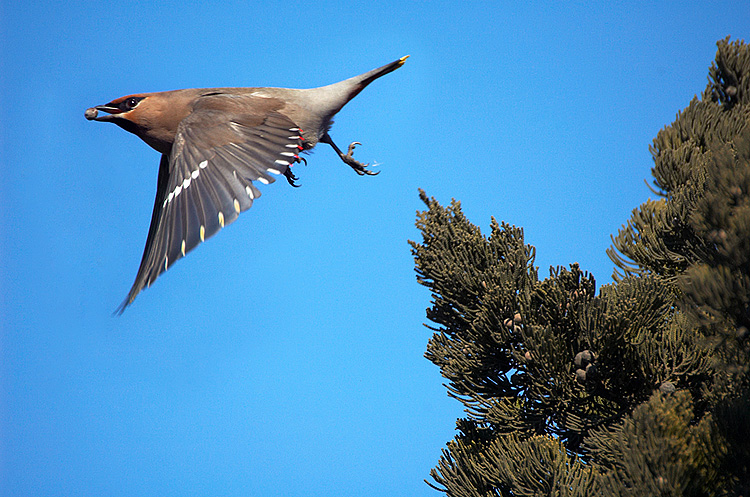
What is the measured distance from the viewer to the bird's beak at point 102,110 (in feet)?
9.86

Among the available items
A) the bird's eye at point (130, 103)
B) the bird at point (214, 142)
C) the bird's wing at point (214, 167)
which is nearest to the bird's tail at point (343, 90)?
the bird at point (214, 142)

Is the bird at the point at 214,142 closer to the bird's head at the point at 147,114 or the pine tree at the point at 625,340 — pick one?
the bird's head at the point at 147,114

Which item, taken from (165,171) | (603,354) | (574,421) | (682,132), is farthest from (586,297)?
(165,171)

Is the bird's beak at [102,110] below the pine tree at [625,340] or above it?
above

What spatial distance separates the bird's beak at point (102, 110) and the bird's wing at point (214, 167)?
1.45 ft

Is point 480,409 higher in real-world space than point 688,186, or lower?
lower

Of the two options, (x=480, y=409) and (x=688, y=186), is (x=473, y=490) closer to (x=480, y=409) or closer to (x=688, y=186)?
(x=480, y=409)

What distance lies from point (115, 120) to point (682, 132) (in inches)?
107

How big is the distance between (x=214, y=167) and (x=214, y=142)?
0.19 m

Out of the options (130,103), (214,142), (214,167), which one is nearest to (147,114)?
(130,103)

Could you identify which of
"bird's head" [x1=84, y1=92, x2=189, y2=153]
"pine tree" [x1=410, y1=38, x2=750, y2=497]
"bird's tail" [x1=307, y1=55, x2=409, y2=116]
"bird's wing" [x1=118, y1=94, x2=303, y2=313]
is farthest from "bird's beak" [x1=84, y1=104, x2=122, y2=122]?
"pine tree" [x1=410, y1=38, x2=750, y2=497]

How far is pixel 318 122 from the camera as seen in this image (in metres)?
3.28

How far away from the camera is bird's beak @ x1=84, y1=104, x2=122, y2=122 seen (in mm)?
3006

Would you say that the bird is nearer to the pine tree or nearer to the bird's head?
the bird's head
